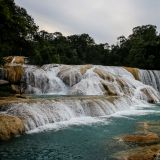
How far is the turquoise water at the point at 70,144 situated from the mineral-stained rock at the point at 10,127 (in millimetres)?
346

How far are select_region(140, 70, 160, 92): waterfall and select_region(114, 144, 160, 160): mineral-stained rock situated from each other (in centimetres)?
2701

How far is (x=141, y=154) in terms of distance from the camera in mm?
10945

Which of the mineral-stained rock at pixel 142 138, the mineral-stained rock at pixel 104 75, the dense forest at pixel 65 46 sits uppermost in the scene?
the dense forest at pixel 65 46

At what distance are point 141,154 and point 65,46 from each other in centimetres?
5340

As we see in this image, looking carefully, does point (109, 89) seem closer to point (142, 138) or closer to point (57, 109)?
point (57, 109)

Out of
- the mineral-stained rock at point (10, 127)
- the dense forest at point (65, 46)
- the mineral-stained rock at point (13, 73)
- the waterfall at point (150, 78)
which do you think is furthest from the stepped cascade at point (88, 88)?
the mineral-stained rock at point (10, 127)

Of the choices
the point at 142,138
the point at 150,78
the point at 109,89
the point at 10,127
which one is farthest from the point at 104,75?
the point at 10,127

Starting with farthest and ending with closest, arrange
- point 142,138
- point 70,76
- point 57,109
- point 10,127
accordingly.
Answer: point 70,76, point 57,109, point 10,127, point 142,138

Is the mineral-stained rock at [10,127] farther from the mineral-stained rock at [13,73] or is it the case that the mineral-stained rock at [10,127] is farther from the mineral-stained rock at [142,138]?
the mineral-stained rock at [13,73]

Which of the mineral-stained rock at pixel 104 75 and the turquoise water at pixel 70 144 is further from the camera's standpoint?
the mineral-stained rock at pixel 104 75

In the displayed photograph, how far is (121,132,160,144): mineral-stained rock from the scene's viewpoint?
1305cm

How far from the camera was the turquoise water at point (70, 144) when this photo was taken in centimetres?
1120

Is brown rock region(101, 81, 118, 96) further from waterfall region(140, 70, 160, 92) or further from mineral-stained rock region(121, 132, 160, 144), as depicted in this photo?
mineral-stained rock region(121, 132, 160, 144)

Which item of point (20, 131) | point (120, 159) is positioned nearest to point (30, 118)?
point (20, 131)
